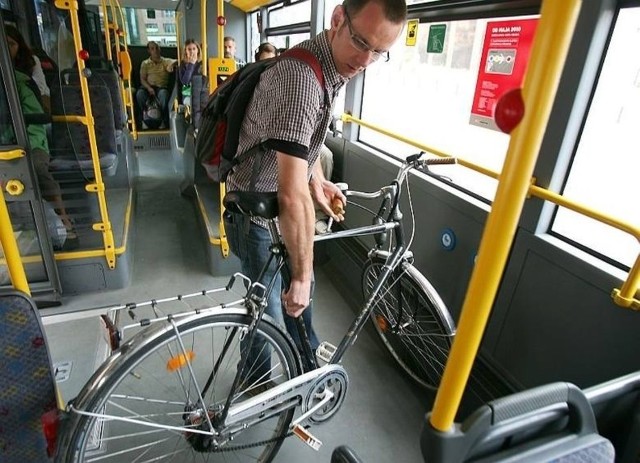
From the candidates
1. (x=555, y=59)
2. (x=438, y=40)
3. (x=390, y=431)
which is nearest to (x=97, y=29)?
(x=438, y=40)

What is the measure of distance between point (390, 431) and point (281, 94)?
63.1 inches

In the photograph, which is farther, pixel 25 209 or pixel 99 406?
pixel 25 209

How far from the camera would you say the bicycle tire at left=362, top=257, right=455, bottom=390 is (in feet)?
6.22

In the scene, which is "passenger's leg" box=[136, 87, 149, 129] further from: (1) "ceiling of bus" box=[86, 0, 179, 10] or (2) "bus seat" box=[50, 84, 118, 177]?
(2) "bus seat" box=[50, 84, 118, 177]

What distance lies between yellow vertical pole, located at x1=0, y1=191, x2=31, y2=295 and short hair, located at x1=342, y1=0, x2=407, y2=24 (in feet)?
3.73

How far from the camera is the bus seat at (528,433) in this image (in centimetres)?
60

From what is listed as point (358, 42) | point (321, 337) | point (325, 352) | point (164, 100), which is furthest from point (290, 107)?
point (164, 100)

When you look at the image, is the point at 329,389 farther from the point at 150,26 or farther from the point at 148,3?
the point at 150,26

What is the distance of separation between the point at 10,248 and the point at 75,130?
2105 mm

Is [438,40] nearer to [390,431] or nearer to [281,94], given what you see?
[281,94]

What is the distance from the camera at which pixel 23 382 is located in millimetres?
1155

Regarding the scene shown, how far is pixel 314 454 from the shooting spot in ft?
5.80

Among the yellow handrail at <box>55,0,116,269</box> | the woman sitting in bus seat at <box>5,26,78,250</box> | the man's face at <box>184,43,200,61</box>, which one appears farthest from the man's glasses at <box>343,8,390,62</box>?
the man's face at <box>184,43,200,61</box>

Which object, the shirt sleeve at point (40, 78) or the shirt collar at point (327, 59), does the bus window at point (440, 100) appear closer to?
the shirt collar at point (327, 59)
